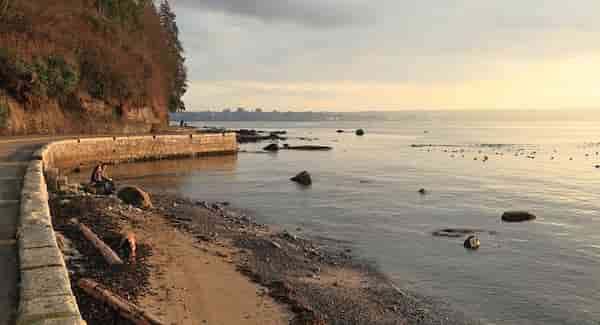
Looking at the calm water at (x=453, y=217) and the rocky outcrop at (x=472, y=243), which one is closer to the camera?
the calm water at (x=453, y=217)

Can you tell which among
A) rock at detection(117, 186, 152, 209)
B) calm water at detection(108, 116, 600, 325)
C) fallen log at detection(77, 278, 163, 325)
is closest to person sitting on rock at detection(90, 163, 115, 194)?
rock at detection(117, 186, 152, 209)

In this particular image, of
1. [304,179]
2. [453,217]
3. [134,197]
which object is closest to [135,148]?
[304,179]

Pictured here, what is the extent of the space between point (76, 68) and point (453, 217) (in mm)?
36343

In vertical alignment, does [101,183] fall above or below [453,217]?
above

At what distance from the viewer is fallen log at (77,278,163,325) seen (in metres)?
6.71

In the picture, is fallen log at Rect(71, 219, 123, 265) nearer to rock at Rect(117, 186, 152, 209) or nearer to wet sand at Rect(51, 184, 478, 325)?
wet sand at Rect(51, 184, 478, 325)

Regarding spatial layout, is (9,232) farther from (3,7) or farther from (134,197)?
(3,7)

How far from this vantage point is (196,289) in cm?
970

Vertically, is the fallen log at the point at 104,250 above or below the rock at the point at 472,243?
above

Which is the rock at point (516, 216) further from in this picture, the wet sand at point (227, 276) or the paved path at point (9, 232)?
the paved path at point (9, 232)

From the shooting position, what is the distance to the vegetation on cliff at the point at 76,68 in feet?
111

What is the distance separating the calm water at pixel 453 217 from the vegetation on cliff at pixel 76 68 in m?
9.09

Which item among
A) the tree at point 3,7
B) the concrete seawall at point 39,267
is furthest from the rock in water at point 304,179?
the tree at point 3,7

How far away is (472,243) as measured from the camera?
1627cm
